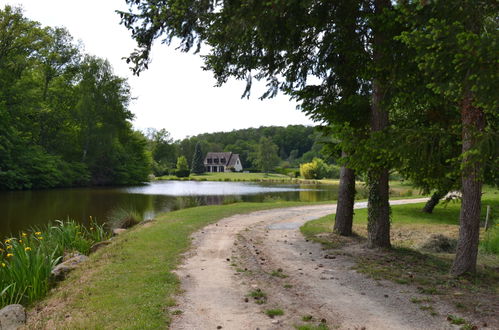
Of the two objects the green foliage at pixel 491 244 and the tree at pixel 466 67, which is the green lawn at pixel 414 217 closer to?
the green foliage at pixel 491 244

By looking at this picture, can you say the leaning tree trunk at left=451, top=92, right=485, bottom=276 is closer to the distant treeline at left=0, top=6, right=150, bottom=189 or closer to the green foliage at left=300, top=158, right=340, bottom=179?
the distant treeline at left=0, top=6, right=150, bottom=189

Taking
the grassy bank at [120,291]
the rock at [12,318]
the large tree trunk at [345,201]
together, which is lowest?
the rock at [12,318]

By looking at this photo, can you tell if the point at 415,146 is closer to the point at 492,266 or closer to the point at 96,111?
the point at 492,266

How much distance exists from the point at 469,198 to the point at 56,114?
43.8 meters

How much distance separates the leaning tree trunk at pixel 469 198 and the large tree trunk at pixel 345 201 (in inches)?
172

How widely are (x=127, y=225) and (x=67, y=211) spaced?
6995mm

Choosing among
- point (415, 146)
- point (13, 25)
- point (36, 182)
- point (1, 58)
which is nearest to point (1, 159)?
point (36, 182)

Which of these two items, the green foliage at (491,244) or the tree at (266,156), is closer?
the green foliage at (491,244)

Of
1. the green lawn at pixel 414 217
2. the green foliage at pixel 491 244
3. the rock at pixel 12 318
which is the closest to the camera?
the rock at pixel 12 318

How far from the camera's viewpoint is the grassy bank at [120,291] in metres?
5.07

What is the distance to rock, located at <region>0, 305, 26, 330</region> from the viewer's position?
Answer: 17.8ft

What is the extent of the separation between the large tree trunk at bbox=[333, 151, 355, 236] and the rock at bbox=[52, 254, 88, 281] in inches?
282

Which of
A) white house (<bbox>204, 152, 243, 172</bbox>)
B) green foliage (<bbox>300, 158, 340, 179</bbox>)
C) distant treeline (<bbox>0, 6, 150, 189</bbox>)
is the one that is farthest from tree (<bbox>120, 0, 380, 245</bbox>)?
white house (<bbox>204, 152, 243, 172</bbox>)

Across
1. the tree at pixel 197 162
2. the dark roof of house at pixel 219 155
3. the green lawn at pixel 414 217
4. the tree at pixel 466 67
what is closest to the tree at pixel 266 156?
the tree at pixel 197 162
